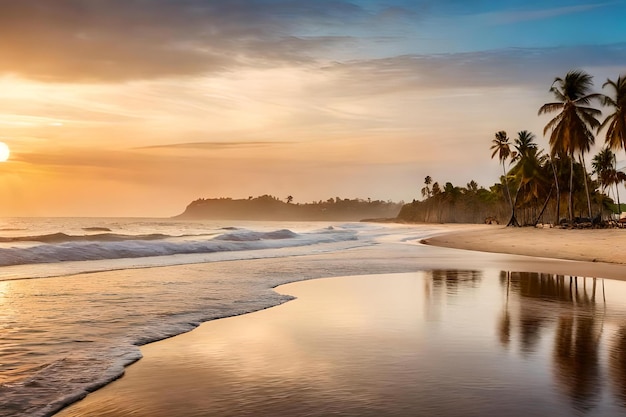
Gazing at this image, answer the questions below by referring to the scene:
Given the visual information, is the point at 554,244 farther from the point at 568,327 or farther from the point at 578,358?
the point at 578,358

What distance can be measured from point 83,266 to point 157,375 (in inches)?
657

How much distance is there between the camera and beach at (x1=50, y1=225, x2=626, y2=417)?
5742 mm

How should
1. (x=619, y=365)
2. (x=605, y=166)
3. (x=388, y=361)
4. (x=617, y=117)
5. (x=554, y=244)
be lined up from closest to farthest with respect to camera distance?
(x=619, y=365)
(x=388, y=361)
(x=554, y=244)
(x=617, y=117)
(x=605, y=166)

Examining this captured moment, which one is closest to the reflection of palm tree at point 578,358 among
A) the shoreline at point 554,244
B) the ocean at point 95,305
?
the ocean at point 95,305

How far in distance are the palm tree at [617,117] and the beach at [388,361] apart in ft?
116

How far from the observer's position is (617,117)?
148ft

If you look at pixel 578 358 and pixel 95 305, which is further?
pixel 95 305

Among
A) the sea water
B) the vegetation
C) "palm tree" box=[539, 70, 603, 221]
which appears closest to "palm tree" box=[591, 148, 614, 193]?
the vegetation

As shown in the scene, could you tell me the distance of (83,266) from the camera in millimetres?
22078

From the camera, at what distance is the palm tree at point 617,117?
4462 cm

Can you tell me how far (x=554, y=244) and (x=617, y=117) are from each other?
60.2ft

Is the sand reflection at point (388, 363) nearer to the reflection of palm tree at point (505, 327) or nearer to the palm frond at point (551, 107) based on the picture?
the reflection of palm tree at point (505, 327)

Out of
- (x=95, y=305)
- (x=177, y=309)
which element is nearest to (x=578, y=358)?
(x=177, y=309)

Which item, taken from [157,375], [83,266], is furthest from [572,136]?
[157,375]
